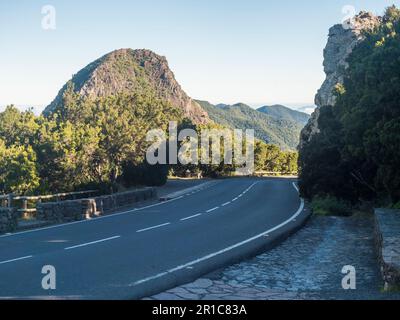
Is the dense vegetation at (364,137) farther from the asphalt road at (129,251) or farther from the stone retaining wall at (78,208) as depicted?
the stone retaining wall at (78,208)

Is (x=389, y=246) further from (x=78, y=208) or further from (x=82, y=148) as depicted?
(x=82, y=148)

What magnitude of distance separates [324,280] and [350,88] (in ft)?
49.8

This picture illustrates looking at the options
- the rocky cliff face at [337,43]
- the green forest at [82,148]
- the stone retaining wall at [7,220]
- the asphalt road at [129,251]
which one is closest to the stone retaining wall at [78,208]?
the asphalt road at [129,251]

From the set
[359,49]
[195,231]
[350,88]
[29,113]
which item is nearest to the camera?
[195,231]

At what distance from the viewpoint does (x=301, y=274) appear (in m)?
9.25

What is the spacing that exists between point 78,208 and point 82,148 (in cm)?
1849

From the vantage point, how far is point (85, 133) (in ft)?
125

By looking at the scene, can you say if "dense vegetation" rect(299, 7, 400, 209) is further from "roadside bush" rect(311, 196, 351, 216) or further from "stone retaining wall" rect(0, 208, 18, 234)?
"stone retaining wall" rect(0, 208, 18, 234)

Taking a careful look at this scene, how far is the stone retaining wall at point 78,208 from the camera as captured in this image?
17.9 metres

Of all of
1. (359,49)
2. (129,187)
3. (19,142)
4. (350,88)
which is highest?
(359,49)

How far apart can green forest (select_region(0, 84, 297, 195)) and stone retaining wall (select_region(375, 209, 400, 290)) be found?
20546 millimetres

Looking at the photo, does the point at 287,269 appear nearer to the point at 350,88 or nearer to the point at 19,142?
the point at 350,88

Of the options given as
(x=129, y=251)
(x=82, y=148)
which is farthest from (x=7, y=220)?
(x=82, y=148)
